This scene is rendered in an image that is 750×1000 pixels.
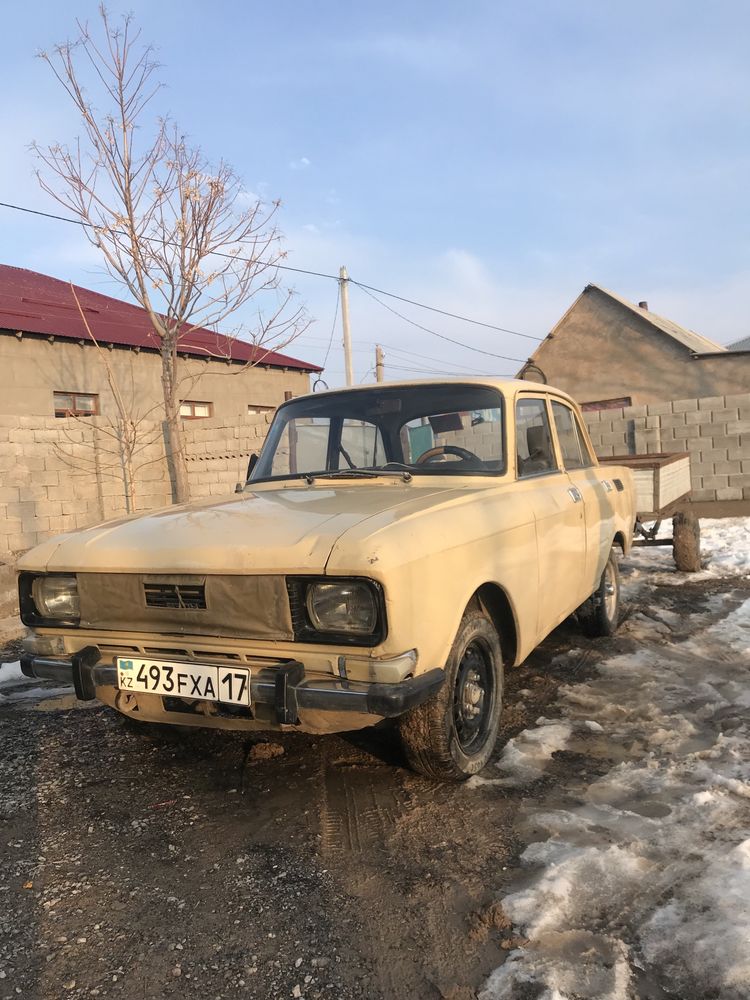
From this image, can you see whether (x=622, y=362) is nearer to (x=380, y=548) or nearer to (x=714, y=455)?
(x=714, y=455)

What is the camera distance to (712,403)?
10250mm

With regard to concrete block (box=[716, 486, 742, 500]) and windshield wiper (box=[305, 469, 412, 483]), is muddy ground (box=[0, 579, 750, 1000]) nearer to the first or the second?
windshield wiper (box=[305, 469, 412, 483])

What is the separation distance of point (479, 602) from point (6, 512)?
360 inches

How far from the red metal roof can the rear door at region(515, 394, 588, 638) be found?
10771mm

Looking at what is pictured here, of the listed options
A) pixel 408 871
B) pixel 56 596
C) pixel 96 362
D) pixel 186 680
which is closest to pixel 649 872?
pixel 408 871

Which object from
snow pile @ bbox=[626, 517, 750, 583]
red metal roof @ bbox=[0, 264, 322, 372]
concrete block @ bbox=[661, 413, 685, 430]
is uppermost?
red metal roof @ bbox=[0, 264, 322, 372]

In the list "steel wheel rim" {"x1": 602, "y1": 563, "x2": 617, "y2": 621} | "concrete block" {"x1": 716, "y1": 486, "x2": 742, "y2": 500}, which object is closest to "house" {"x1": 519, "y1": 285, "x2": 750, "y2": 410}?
"concrete block" {"x1": 716, "y1": 486, "x2": 742, "y2": 500}

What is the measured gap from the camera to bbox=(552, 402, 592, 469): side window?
14.3 ft

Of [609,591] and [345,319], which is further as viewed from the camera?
→ [345,319]

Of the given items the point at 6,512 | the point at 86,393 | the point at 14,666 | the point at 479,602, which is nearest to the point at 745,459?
the point at 479,602

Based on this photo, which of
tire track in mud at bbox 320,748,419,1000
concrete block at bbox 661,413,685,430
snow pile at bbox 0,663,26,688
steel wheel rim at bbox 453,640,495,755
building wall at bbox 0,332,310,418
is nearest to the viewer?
tire track in mud at bbox 320,748,419,1000

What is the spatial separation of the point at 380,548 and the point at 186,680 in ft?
3.03

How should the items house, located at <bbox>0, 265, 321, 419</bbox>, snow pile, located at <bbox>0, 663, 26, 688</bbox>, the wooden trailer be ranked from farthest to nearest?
house, located at <bbox>0, 265, 321, 419</bbox> → the wooden trailer → snow pile, located at <bbox>0, 663, 26, 688</bbox>

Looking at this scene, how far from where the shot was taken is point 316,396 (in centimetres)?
405
